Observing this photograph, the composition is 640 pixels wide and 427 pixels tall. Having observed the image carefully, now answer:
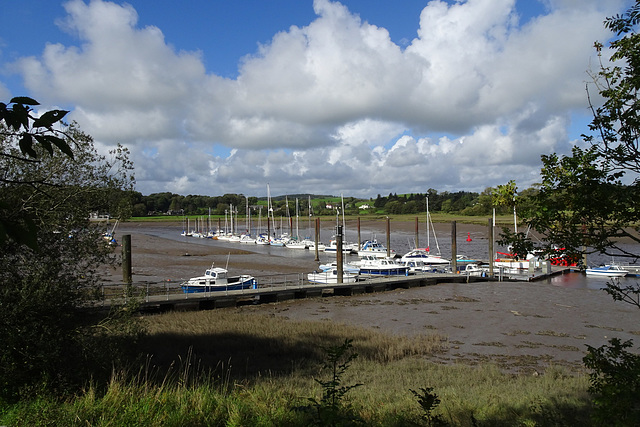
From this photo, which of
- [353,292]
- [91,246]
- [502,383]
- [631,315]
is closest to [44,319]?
[91,246]

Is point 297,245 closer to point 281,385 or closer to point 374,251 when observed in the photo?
point 374,251

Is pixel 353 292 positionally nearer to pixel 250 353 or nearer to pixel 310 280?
pixel 310 280

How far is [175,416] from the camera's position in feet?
23.2

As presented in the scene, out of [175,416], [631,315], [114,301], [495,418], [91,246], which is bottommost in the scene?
[631,315]

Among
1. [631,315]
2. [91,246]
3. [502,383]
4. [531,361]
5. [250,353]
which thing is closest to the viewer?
[91,246]

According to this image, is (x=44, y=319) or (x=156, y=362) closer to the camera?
(x=44, y=319)

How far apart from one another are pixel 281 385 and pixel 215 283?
75.0 feet

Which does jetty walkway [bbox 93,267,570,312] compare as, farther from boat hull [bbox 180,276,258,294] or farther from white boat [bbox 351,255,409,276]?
white boat [bbox 351,255,409,276]

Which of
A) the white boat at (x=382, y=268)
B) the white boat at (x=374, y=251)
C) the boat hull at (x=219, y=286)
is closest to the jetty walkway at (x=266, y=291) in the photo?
the boat hull at (x=219, y=286)

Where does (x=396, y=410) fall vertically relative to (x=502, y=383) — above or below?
above

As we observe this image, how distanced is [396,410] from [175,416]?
Answer: 4.00m

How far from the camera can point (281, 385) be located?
466 inches

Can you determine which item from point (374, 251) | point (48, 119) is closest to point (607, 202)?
point (48, 119)

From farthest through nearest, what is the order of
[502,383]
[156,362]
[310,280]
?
[310,280] → [156,362] → [502,383]
